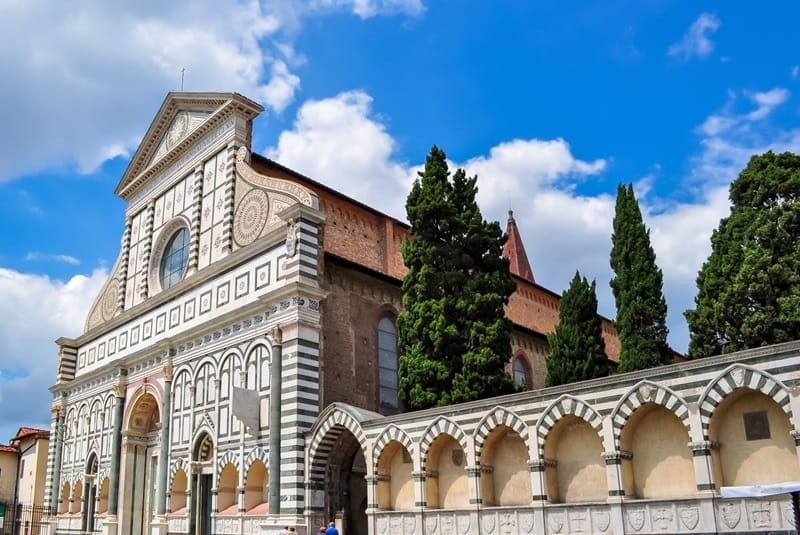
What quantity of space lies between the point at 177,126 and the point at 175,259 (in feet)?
16.9

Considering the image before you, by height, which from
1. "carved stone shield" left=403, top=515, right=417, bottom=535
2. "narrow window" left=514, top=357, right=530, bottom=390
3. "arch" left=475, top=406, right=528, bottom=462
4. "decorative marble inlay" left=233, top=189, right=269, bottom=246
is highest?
"decorative marble inlay" left=233, top=189, right=269, bottom=246

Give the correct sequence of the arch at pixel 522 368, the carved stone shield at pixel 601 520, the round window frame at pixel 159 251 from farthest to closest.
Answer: the arch at pixel 522 368 → the round window frame at pixel 159 251 → the carved stone shield at pixel 601 520

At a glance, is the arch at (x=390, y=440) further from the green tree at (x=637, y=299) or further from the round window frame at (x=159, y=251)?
the round window frame at (x=159, y=251)

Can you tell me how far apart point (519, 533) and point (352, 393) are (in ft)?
23.8

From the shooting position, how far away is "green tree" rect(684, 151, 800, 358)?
60.1 ft

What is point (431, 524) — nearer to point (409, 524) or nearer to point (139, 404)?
point (409, 524)

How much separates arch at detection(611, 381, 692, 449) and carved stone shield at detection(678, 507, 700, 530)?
1.27 meters

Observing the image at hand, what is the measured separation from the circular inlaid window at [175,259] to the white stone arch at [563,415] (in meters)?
15.3

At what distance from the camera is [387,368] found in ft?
73.7

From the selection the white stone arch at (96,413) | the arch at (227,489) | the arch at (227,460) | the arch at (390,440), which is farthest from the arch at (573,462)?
the white stone arch at (96,413)

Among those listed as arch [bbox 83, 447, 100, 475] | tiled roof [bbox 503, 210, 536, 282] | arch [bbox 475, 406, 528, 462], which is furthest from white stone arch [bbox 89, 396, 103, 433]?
tiled roof [bbox 503, 210, 536, 282]

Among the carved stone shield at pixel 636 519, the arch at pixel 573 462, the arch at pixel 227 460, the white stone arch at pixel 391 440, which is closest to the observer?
the carved stone shield at pixel 636 519

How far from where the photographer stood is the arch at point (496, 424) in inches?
606

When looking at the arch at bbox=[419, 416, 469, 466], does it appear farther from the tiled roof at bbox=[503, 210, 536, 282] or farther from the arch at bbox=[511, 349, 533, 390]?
the tiled roof at bbox=[503, 210, 536, 282]
